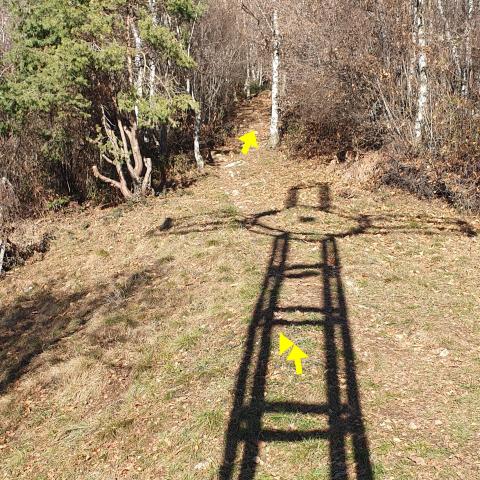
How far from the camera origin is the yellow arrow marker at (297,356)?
21.0ft

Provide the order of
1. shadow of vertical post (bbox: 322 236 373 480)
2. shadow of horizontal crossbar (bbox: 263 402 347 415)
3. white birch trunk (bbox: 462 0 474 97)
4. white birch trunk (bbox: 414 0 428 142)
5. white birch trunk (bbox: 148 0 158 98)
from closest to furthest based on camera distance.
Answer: shadow of vertical post (bbox: 322 236 373 480), shadow of horizontal crossbar (bbox: 263 402 347 415), white birch trunk (bbox: 462 0 474 97), white birch trunk (bbox: 414 0 428 142), white birch trunk (bbox: 148 0 158 98)

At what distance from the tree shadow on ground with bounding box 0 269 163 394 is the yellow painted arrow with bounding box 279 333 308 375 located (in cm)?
363

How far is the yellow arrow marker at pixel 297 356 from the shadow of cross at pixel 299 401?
0.97ft

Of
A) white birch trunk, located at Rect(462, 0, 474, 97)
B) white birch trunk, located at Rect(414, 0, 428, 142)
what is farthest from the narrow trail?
white birch trunk, located at Rect(462, 0, 474, 97)

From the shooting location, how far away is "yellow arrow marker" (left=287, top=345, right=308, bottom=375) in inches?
252

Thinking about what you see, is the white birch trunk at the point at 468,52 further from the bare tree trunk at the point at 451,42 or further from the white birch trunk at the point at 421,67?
the white birch trunk at the point at 421,67

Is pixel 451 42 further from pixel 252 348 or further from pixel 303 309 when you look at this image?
pixel 252 348

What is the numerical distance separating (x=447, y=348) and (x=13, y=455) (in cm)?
578

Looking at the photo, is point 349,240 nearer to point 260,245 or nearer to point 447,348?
point 260,245

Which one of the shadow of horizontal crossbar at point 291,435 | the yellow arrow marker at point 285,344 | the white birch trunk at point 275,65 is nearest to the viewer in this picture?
the shadow of horizontal crossbar at point 291,435

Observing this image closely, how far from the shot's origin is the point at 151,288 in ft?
31.3

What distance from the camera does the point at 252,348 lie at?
22.9 feet

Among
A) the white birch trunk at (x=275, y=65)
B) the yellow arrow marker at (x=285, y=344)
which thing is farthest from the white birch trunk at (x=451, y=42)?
the yellow arrow marker at (x=285, y=344)

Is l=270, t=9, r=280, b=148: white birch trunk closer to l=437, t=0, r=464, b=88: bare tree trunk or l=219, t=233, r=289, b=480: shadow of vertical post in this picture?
l=437, t=0, r=464, b=88: bare tree trunk
